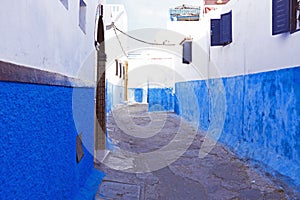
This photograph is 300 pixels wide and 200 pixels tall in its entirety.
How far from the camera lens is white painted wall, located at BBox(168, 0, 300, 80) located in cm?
580

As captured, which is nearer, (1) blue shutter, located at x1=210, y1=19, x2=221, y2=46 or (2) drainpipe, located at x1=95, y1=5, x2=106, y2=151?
(2) drainpipe, located at x1=95, y1=5, x2=106, y2=151

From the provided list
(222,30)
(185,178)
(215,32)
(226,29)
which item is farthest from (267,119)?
(215,32)

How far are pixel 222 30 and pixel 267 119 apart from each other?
3.58 meters

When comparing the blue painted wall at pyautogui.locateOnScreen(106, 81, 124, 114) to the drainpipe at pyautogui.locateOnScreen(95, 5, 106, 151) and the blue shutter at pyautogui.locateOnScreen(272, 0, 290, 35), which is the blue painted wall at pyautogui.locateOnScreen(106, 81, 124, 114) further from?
the blue shutter at pyautogui.locateOnScreen(272, 0, 290, 35)

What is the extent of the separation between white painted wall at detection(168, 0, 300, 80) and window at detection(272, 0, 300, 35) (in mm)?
139

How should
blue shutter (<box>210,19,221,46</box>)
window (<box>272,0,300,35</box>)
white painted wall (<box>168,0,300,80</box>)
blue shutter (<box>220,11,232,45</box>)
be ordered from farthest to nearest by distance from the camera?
blue shutter (<box>210,19,221,46</box>)
blue shutter (<box>220,11,232,45</box>)
white painted wall (<box>168,0,300,80</box>)
window (<box>272,0,300,35</box>)

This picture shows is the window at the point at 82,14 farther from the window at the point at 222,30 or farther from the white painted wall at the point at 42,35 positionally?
the window at the point at 222,30

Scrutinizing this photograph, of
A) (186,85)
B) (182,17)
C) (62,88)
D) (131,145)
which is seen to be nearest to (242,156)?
(131,145)

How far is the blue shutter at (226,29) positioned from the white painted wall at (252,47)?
165 millimetres

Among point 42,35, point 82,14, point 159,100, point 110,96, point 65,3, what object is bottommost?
point 159,100

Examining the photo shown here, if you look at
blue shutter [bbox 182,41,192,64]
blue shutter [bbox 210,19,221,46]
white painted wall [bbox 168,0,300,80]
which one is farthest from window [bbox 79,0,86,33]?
blue shutter [bbox 182,41,192,64]

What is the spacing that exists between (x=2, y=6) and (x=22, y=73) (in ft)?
1.67

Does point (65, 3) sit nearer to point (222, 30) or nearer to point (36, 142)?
point (36, 142)

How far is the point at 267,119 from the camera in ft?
21.8
